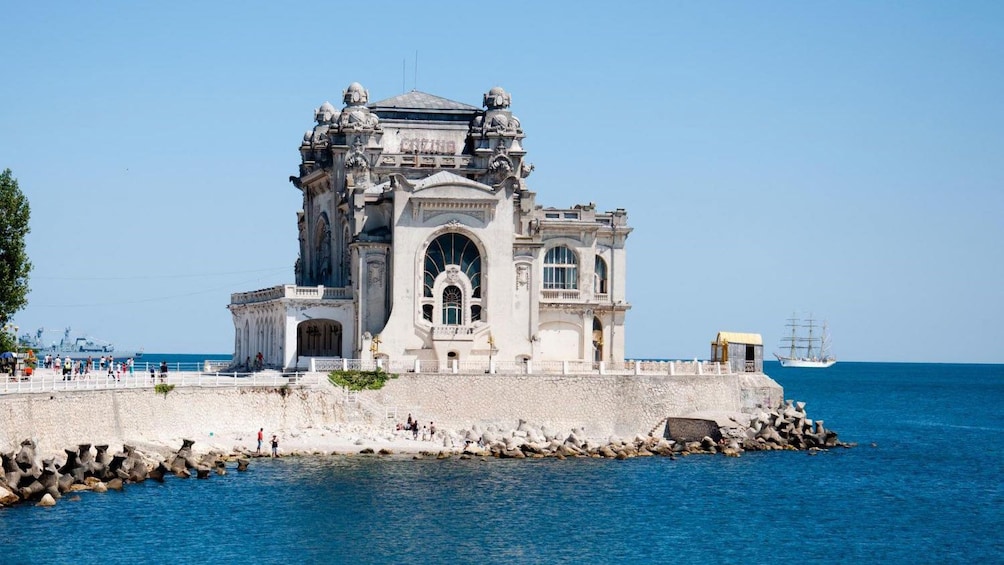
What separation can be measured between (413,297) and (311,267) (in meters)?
15.9

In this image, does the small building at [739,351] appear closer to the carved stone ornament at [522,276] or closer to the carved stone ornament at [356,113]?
the carved stone ornament at [522,276]

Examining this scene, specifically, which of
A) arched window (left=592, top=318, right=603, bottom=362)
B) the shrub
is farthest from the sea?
arched window (left=592, top=318, right=603, bottom=362)

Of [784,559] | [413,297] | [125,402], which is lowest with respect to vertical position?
[784,559]

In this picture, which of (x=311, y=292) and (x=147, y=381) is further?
(x=311, y=292)

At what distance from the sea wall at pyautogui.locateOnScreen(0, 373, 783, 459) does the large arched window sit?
5.08 metres

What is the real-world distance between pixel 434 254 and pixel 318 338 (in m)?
8.84

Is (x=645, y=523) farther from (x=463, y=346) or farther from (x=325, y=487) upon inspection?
(x=463, y=346)

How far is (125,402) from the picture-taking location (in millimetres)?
57406

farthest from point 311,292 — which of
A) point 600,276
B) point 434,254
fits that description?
point 600,276

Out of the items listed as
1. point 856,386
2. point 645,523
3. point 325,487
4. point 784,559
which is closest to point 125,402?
point 325,487

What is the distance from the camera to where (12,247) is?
64.8 meters

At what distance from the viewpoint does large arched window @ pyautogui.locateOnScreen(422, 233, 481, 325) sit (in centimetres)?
7144

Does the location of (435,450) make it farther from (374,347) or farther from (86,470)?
(86,470)

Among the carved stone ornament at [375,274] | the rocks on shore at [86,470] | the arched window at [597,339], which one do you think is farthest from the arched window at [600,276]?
the rocks on shore at [86,470]
